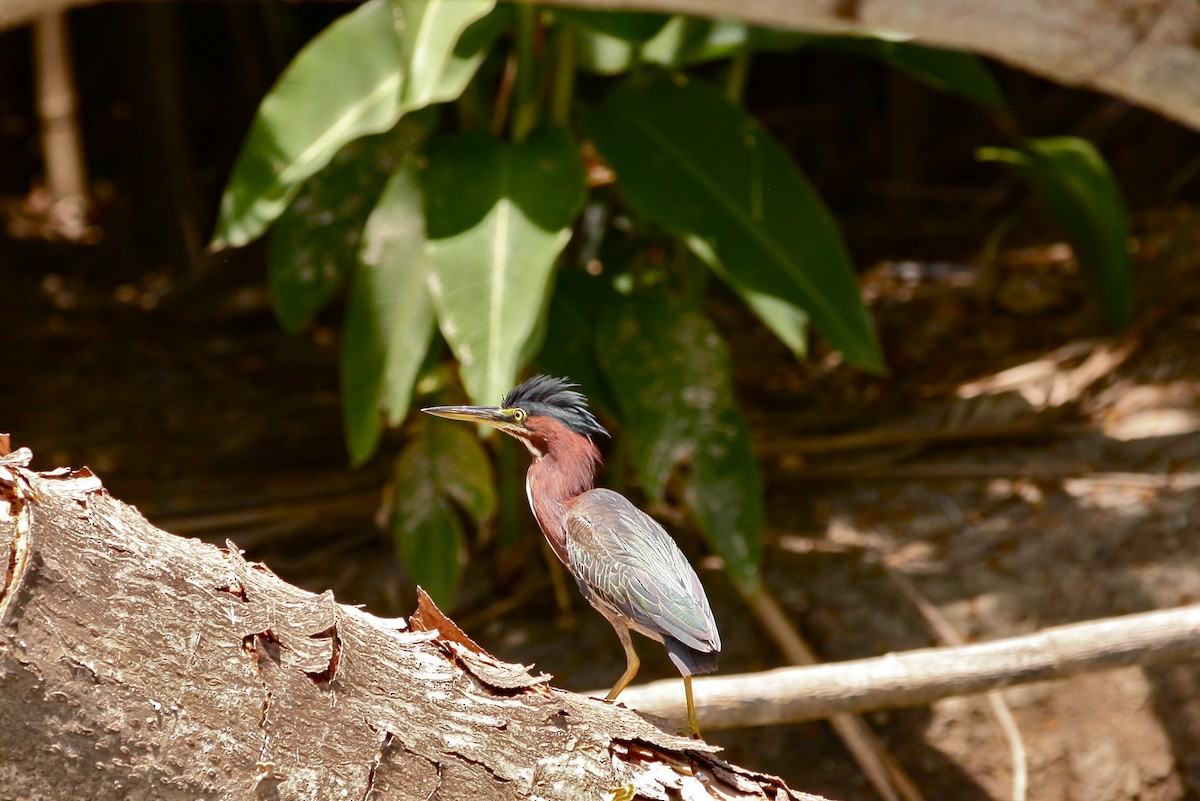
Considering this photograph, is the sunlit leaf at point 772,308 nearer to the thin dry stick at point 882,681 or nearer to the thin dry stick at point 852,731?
the thin dry stick at point 852,731

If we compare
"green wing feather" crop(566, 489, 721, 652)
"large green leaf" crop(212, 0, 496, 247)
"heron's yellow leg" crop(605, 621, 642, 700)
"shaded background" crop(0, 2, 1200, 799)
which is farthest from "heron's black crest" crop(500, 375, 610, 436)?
"shaded background" crop(0, 2, 1200, 799)

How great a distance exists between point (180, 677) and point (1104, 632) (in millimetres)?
2153

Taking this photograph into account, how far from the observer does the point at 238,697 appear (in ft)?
4.40

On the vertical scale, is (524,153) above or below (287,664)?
below

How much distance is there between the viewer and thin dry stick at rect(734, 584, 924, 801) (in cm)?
376

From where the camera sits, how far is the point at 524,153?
3.77 meters

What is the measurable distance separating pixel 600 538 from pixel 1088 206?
3.62 m

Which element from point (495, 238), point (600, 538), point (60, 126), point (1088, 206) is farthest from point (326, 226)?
point (60, 126)

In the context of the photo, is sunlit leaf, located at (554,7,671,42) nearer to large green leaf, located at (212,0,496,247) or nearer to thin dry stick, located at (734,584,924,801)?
large green leaf, located at (212,0,496,247)

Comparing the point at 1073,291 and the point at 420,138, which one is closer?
the point at 420,138

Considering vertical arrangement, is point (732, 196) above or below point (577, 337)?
above

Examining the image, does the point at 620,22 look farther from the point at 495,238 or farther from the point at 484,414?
the point at 484,414

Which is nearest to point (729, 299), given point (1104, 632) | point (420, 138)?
point (420, 138)

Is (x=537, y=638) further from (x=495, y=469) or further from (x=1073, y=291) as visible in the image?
(x=1073, y=291)
